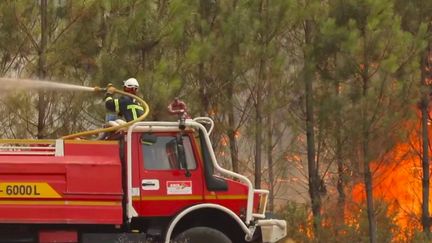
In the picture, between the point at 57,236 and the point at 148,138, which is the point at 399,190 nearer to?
the point at 148,138

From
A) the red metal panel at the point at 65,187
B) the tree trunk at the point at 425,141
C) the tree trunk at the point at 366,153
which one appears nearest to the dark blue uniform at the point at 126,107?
the red metal panel at the point at 65,187

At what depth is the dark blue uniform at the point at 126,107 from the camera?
9594mm

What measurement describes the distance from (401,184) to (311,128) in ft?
15.6

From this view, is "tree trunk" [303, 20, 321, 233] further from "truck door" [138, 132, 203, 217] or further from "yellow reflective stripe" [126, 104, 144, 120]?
"truck door" [138, 132, 203, 217]

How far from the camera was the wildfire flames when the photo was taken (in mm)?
17219

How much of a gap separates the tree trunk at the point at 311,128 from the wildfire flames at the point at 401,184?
0.99 m

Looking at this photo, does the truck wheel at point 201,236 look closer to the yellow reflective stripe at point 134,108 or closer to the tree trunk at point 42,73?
the yellow reflective stripe at point 134,108

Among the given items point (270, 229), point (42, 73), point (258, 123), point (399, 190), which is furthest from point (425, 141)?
point (270, 229)

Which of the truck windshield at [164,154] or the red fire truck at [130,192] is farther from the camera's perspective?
the truck windshield at [164,154]

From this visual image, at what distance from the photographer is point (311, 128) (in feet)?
58.4

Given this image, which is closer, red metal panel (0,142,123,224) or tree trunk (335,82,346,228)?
red metal panel (0,142,123,224)

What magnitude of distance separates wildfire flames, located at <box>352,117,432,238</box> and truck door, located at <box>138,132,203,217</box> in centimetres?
785

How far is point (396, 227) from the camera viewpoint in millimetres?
17562

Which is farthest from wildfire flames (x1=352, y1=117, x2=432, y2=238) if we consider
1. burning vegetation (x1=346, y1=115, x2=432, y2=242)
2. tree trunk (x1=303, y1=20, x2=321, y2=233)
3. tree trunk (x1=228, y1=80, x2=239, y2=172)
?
tree trunk (x1=228, y1=80, x2=239, y2=172)
